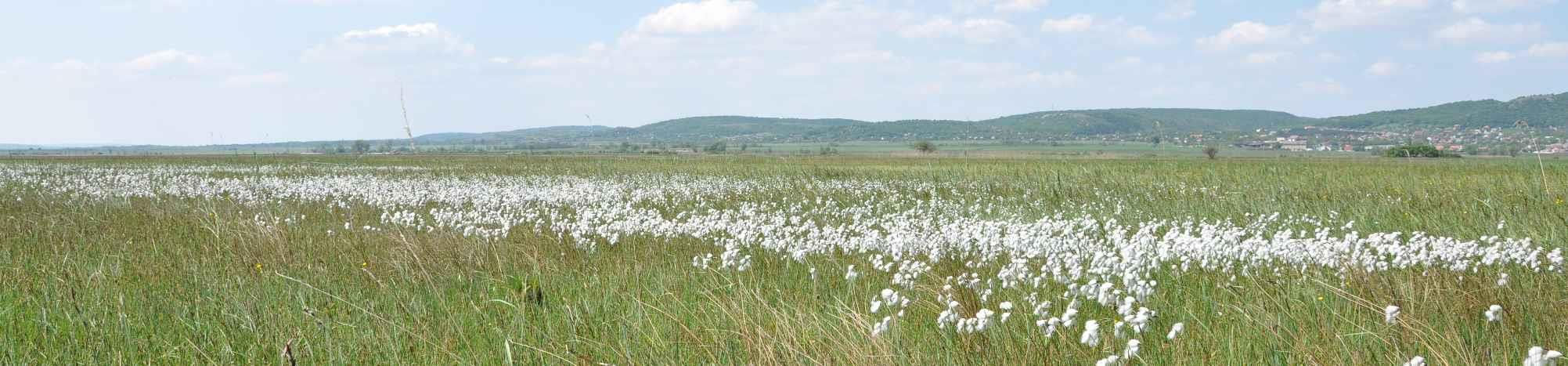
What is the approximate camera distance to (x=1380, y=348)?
12.1 ft

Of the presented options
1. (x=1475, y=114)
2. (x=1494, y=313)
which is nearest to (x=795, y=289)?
(x=1494, y=313)

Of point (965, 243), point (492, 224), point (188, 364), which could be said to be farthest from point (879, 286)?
point (492, 224)

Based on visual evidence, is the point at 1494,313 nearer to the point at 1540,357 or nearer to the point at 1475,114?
the point at 1540,357

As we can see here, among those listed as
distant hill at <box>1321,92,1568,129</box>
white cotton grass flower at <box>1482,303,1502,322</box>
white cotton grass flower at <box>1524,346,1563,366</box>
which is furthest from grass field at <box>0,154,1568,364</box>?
distant hill at <box>1321,92,1568,129</box>

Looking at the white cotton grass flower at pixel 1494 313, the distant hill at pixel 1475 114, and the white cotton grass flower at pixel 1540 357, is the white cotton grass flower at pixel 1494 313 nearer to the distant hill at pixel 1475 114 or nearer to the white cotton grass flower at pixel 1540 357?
the white cotton grass flower at pixel 1540 357

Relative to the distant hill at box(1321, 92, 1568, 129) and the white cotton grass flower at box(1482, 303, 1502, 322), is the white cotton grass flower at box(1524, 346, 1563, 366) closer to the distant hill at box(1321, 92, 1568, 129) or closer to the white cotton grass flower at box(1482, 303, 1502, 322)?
the white cotton grass flower at box(1482, 303, 1502, 322)

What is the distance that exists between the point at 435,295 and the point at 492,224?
5309mm

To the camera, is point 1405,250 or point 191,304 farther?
point 1405,250

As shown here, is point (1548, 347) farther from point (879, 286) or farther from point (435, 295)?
point (435, 295)

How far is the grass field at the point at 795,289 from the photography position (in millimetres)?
3906

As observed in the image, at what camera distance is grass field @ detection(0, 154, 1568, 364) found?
391 cm

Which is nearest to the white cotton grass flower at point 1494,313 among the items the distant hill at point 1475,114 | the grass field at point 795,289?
the grass field at point 795,289

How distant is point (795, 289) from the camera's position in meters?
5.89

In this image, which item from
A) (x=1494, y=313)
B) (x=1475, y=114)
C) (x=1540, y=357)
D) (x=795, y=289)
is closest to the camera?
(x=1540, y=357)
